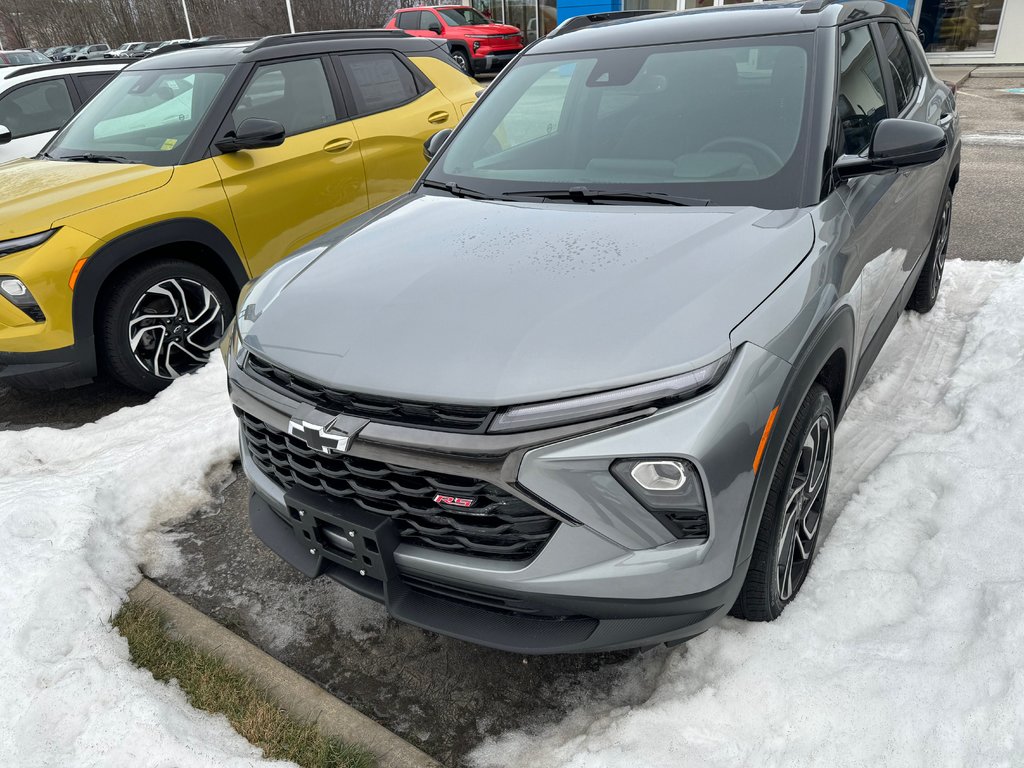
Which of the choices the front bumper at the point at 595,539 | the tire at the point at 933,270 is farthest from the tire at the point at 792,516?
the tire at the point at 933,270

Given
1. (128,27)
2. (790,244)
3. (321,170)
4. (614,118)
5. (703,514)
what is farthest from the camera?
(128,27)

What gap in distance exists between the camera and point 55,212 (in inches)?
155

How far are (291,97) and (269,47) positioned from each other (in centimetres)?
33

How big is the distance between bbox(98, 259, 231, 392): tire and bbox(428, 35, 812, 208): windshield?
193cm

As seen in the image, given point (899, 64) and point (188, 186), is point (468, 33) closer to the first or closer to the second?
point (188, 186)

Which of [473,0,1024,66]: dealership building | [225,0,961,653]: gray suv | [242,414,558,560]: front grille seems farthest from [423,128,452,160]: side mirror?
[473,0,1024,66]: dealership building

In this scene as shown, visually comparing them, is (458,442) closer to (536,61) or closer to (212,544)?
(212,544)

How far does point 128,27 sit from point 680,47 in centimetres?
4412

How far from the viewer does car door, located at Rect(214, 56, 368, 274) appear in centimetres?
464

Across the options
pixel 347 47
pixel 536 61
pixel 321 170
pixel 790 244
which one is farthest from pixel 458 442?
pixel 347 47

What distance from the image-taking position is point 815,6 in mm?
2979

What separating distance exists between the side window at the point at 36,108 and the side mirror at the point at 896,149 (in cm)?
707

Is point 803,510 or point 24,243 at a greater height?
point 24,243

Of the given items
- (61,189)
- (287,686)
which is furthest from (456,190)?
(61,189)
